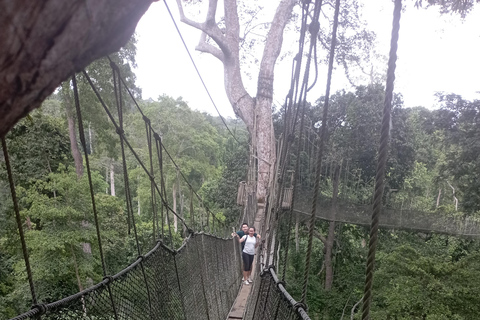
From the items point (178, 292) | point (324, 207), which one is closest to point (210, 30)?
point (178, 292)

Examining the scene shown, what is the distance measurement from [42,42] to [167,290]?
6.37ft

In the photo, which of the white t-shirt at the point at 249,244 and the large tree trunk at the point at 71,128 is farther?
the large tree trunk at the point at 71,128

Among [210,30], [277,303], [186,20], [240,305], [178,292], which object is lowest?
[240,305]

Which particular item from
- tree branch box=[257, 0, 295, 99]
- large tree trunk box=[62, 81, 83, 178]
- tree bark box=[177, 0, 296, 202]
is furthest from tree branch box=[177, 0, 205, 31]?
large tree trunk box=[62, 81, 83, 178]

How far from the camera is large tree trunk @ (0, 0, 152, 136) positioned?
14.8 inches

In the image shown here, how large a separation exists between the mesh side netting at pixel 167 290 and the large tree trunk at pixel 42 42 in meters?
0.89

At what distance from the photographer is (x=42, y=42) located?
39cm

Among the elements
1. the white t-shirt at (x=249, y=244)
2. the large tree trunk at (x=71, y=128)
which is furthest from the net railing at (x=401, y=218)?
the large tree trunk at (x=71, y=128)

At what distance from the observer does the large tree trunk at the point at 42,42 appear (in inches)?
14.8

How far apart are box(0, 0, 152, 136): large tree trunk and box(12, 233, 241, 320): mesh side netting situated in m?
0.89

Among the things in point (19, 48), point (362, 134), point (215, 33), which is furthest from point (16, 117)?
point (362, 134)

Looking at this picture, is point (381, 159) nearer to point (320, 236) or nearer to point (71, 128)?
point (71, 128)

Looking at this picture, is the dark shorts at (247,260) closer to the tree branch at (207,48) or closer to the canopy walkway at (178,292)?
the canopy walkway at (178,292)

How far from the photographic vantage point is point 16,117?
432mm
